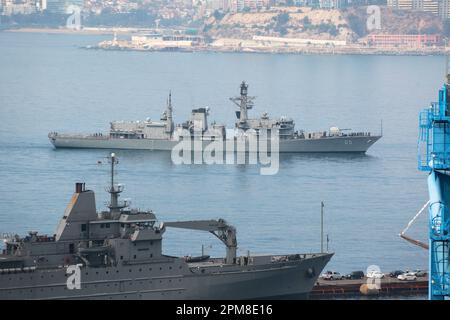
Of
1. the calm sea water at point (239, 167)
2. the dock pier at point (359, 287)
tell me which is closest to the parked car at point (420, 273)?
the dock pier at point (359, 287)

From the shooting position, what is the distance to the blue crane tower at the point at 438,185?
8.39 meters

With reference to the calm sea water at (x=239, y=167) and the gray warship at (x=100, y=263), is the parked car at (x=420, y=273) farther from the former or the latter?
the gray warship at (x=100, y=263)

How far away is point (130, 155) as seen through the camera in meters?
57.0

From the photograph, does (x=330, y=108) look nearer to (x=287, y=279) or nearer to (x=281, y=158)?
(x=281, y=158)

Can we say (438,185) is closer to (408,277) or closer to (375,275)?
(375,275)

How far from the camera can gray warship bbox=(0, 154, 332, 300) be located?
2020 cm

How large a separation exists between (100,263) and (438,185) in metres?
12.5

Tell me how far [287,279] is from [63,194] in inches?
749

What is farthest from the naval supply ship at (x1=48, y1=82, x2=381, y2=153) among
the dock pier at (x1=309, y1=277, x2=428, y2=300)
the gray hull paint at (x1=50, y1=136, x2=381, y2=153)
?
the dock pier at (x1=309, y1=277, x2=428, y2=300)

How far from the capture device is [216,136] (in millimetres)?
57969

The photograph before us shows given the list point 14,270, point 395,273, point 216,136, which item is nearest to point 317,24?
point 216,136

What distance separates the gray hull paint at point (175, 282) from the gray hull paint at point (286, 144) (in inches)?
1372

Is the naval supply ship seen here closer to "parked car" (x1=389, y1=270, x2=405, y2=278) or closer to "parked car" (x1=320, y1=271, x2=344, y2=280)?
"parked car" (x1=389, y1=270, x2=405, y2=278)
